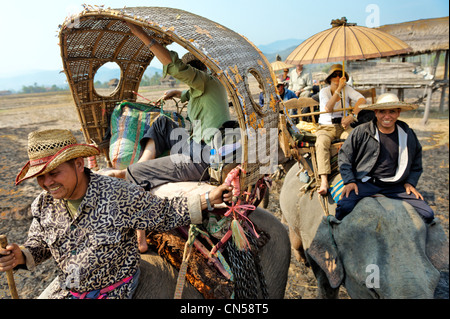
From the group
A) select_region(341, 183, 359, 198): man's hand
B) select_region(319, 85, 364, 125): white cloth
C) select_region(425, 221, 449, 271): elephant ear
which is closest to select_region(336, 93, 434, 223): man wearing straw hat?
select_region(341, 183, 359, 198): man's hand

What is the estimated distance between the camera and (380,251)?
9.75 feet

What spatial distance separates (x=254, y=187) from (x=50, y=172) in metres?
1.44

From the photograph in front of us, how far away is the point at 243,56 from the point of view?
2285mm

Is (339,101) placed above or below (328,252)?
above

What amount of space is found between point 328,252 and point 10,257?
2.94 metres

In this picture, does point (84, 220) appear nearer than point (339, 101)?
Yes

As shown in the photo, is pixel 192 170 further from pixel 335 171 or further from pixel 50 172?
pixel 335 171

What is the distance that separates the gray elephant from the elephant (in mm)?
560

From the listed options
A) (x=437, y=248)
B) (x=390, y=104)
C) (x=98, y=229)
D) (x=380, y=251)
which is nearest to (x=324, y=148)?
(x=390, y=104)

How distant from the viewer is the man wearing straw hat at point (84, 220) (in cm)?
193

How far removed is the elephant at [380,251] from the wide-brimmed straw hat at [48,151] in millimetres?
2705

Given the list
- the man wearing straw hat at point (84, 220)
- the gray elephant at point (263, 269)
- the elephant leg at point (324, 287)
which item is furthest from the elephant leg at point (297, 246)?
the man wearing straw hat at point (84, 220)

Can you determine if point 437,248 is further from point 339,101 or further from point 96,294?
point 96,294
